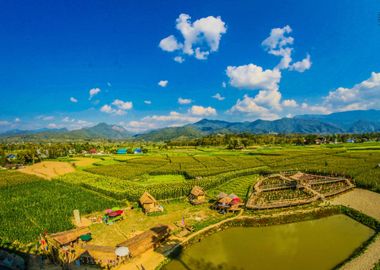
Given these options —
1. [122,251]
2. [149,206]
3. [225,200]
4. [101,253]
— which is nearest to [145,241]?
[122,251]

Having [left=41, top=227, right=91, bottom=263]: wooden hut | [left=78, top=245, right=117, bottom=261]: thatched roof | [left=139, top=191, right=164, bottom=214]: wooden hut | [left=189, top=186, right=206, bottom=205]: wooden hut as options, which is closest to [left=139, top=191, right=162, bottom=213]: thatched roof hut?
[left=139, top=191, right=164, bottom=214]: wooden hut

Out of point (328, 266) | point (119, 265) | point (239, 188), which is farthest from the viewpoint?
point (239, 188)

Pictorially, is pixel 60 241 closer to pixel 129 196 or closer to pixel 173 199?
pixel 129 196

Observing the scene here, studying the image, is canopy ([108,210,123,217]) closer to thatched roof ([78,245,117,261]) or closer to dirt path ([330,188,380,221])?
thatched roof ([78,245,117,261])

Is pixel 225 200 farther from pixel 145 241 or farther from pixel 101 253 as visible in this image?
pixel 101 253

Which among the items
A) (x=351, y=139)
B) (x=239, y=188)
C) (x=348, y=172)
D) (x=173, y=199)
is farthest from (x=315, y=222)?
(x=351, y=139)
